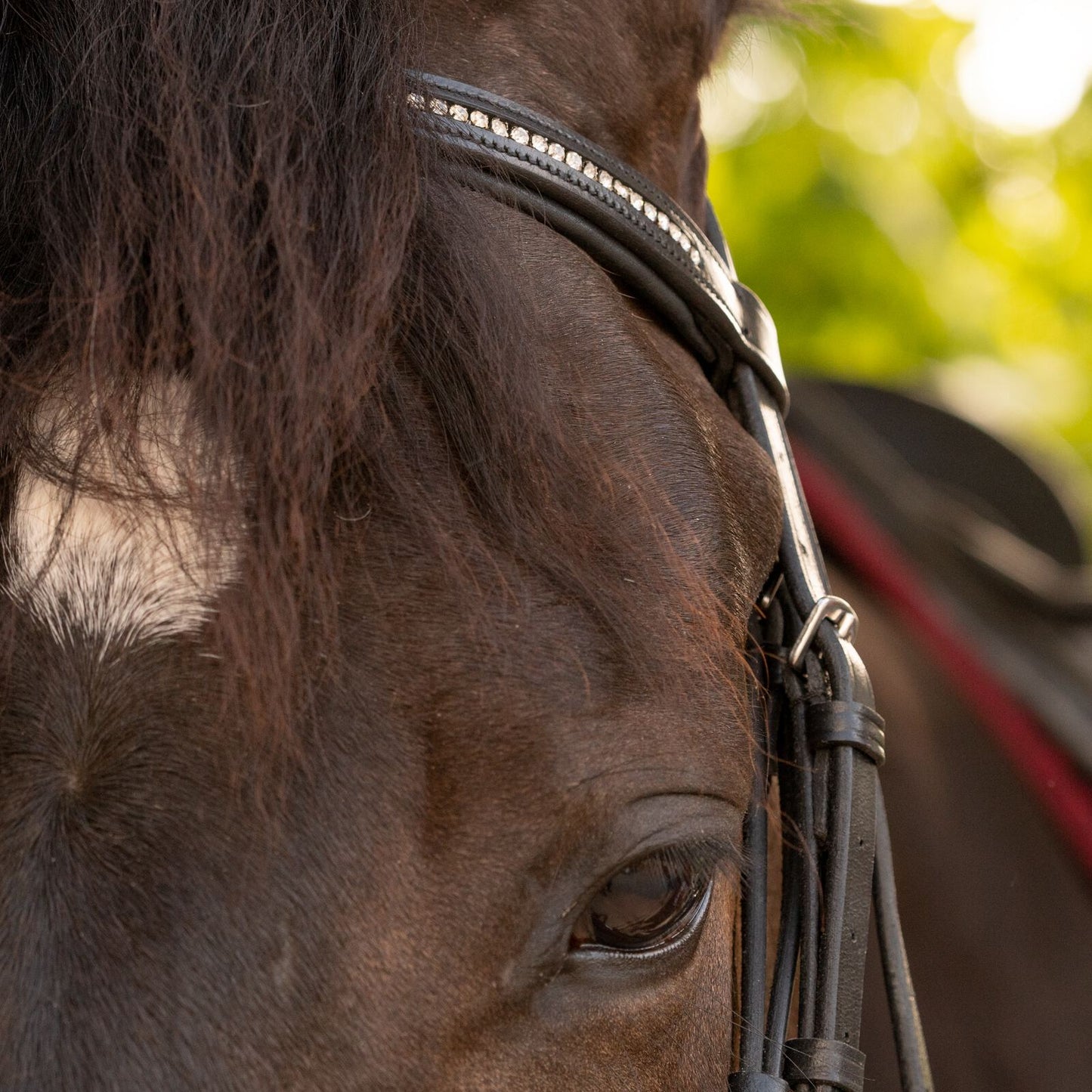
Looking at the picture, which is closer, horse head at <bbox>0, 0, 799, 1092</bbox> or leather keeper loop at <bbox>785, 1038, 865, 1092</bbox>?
horse head at <bbox>0, 0, 799, 1092</bbox>

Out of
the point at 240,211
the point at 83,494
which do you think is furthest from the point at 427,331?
the point at 83,494

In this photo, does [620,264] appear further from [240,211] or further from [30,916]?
[30,916]

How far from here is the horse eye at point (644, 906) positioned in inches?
35.0

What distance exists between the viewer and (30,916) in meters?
0.76

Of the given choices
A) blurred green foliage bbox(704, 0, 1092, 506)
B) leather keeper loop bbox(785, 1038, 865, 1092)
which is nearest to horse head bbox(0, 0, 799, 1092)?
leather keeper loop bbox(785, 1038, 865, 1092)

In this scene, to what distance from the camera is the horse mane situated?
31.9 inches

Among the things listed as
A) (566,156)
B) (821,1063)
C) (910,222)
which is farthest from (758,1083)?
(910,222)

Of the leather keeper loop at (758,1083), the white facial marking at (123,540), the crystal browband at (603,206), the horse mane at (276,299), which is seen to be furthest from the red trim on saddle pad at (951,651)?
the white facial marking at (123,540)

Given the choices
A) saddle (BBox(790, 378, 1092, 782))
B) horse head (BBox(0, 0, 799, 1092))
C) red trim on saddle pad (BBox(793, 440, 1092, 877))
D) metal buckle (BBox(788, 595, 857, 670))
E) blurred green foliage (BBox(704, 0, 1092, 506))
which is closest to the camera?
horse head (BBox(0, 0, 799, 1092))

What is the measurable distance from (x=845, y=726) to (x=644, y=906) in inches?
10.4

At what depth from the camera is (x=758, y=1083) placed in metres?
0.98

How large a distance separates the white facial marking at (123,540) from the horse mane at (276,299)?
13mm

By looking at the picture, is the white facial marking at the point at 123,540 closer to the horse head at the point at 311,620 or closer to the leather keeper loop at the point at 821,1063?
the horse head at the point at 311,620

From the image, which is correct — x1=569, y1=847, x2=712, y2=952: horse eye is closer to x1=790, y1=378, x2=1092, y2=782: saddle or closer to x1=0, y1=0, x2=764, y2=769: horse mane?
x1=0, y1=0, x2=764, y2=769: horse mane
